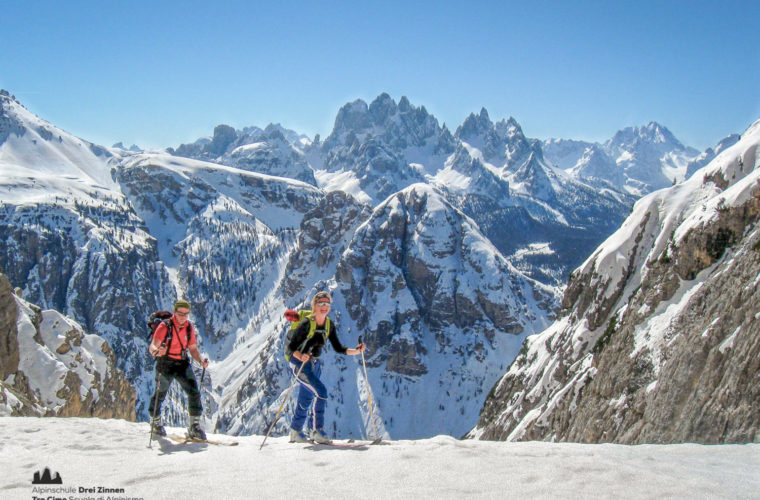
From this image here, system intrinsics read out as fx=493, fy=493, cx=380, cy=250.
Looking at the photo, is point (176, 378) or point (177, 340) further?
point (176, 378)

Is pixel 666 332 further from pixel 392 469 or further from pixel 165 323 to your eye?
pixel 165 323

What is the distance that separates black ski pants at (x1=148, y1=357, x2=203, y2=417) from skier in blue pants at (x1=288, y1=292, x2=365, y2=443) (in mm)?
3047

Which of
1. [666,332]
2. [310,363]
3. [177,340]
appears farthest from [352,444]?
[666,332]

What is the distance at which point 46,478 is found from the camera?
29.7 feet

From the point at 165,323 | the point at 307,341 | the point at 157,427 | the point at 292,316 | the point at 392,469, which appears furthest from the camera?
the point at 157,427

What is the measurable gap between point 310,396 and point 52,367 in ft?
149

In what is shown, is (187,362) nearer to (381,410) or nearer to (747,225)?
(747,225)

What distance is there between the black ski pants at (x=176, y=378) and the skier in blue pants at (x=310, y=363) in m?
3.05

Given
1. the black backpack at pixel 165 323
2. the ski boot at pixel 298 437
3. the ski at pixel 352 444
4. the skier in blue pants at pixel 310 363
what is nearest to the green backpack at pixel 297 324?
the skier in blue pants at pixel 310 363

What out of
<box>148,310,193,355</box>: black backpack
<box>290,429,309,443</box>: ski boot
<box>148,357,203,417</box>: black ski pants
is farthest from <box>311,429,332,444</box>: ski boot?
<box>148,310,193,355</box>: black backpack

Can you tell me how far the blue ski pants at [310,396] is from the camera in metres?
13.0

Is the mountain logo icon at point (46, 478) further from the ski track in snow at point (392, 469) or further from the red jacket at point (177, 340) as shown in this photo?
the red jacket at point (177, 340)

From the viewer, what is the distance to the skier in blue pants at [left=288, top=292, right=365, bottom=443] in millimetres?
12969

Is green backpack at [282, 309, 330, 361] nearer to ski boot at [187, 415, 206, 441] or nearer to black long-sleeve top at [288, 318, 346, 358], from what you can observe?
black long-sleeve top at [288, 318, 346, 358]
